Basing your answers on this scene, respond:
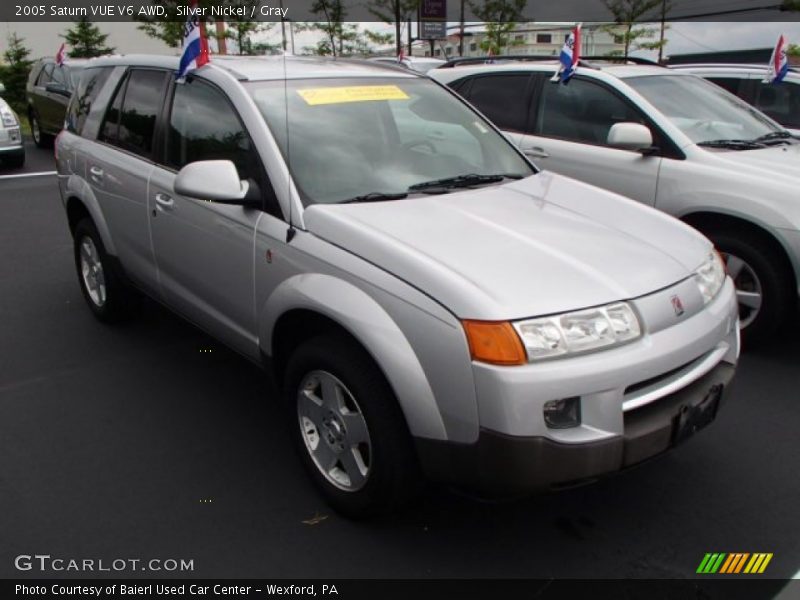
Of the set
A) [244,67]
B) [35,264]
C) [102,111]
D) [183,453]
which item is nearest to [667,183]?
[244,67]

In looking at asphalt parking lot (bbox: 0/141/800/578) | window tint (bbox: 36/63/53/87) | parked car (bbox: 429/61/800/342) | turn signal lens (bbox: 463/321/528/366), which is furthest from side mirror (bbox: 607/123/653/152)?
window tint (bbox: 36/63/53/87)

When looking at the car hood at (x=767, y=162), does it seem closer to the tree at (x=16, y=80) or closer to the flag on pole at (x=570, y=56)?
the flag on pole at (x=570, y=56)

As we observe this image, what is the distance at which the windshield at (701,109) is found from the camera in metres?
4.86

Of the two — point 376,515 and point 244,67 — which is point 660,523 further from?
point 244,67

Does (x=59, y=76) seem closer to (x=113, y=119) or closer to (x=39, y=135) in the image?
(x=39, y=135)

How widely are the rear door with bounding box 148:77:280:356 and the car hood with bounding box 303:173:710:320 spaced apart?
18.8 inches

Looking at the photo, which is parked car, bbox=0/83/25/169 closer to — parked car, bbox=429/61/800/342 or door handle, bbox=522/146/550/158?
parked car, bbox=429/61/800/342

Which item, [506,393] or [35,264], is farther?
[35,264]

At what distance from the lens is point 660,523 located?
2.81m

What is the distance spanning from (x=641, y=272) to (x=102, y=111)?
11.7ft

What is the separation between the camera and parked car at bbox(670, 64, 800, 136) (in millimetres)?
7039

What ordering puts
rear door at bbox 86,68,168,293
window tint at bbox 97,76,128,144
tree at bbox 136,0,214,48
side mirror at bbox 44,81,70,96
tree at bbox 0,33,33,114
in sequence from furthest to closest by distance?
tree at bbox 0,33,33,114 → tree at bbox 136,0,214,48 → side mirror at bbox 44,81,70,96 → window tint at bbox 97,76,128,144 → rear door at bbox 86,68,168,293

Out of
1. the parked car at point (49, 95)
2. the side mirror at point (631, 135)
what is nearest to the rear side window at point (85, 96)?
the side mirror at point (631, 135)

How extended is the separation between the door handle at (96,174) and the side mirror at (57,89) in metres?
8.56
